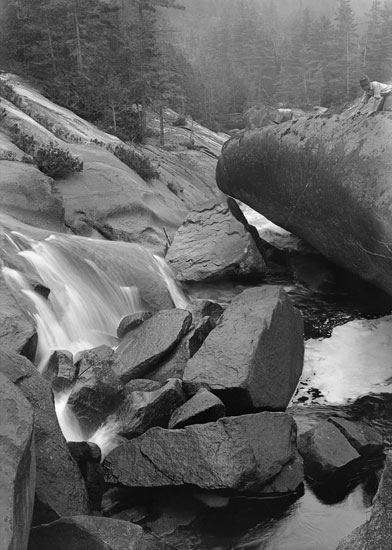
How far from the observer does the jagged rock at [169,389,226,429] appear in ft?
22.0

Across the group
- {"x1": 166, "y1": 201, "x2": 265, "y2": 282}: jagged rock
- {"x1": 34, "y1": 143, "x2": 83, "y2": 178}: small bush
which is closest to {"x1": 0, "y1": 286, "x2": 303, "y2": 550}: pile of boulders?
{"x1": 166, "y1": 201, "x2": 265, "y2": 282}: jagged rock

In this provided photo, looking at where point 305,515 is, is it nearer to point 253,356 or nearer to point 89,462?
point 253,356

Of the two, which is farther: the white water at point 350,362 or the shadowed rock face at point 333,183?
the shadowed rock face at point 333,183

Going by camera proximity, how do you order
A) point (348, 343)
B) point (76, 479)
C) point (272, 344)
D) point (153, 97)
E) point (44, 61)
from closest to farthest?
1. point (76, 479)
2. point (272, 344)
3. point (348, 343)
4. point (44, 61)
5. point (153, 97)

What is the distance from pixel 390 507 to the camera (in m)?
4.04

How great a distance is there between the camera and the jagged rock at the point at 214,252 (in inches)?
495

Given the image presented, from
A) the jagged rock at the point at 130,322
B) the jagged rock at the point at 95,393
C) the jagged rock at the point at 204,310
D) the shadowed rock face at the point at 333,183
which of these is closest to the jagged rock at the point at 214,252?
the shadowed rock face at the point at 333,183

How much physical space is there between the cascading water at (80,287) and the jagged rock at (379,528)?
3.54 meters

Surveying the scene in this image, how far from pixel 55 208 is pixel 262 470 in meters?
9.24

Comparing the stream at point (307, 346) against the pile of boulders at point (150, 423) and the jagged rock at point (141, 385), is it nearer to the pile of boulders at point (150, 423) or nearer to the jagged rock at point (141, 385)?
the pile of boulders at point (150, 423)

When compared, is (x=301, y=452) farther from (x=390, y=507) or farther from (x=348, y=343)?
(x=348, y=343)

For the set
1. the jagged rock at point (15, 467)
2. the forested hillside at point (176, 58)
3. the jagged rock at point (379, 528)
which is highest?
the jagged rock at point (15, 467)

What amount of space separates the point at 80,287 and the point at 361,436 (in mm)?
5726

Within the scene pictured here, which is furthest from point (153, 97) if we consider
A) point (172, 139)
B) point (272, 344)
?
point (272, 344)
